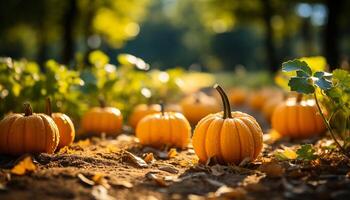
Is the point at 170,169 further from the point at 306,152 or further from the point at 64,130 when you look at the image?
the point at 64,130

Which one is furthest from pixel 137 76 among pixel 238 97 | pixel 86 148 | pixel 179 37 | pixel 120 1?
pixel 179 37

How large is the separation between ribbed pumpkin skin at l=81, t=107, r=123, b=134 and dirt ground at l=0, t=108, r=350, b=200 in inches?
70.6

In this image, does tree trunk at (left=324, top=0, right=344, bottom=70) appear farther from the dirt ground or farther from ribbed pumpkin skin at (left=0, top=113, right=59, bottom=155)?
ribbed pumpkin skin at (left=0, top=113, right=59, bottom=155)

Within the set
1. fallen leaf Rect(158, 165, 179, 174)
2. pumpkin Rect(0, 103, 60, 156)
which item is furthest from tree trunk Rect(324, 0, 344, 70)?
pumpkin Rect(0, 103, 60, 156)

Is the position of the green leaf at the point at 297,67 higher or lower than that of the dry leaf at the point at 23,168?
higher

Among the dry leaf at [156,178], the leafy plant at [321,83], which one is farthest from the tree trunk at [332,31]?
the dry leaf at [156,178]

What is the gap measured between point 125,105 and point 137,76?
1.51 feet

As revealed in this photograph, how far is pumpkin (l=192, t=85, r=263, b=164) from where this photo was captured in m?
3.65

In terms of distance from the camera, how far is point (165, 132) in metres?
4.75

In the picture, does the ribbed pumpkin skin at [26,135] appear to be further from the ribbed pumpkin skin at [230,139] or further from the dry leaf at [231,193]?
the dry leaf at [231,193]

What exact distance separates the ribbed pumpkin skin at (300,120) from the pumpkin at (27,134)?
2644 mm

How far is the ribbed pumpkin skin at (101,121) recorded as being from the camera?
5.71 m

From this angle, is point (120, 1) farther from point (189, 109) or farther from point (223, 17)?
point (189, 109)

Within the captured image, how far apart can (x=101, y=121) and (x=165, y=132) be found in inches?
48.3
